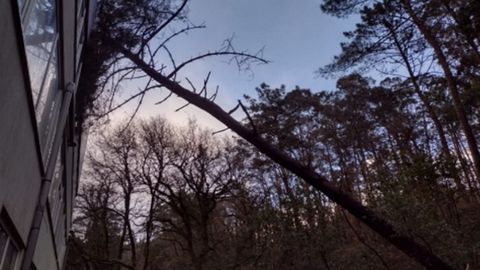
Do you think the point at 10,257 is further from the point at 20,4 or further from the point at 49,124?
the point at 20,4

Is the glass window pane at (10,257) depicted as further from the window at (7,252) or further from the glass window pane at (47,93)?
the glass window pane at (47,93)

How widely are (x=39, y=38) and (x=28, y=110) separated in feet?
2.50

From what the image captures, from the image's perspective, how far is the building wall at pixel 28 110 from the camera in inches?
118

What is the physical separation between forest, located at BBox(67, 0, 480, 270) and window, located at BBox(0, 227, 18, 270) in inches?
95.4

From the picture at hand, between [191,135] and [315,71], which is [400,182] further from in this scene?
[191,135]

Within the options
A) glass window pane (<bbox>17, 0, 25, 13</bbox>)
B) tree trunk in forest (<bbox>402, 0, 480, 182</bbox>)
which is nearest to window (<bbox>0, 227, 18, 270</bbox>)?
glass window pane (<bbox>17, 0, 25, 13</bbox>)

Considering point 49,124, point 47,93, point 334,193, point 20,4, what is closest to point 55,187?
point 49,124

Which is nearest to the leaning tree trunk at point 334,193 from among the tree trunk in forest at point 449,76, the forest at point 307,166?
the forest at point 307,166

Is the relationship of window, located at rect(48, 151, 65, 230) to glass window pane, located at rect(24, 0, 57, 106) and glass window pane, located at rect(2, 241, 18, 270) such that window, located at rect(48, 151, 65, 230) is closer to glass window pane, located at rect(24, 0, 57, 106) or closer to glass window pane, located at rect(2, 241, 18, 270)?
glass window pane, located at rect(2, 241, 18, 270)

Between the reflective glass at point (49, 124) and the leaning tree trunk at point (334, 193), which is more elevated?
the reflective glass at point (49, 124)

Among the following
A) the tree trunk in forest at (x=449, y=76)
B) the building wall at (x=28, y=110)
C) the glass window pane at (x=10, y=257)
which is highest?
the tree trunk in forest at (x=449, y=76)

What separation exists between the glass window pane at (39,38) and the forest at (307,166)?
1499 millimetres

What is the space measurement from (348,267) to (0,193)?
11901 mm

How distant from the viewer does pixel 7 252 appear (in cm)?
418
